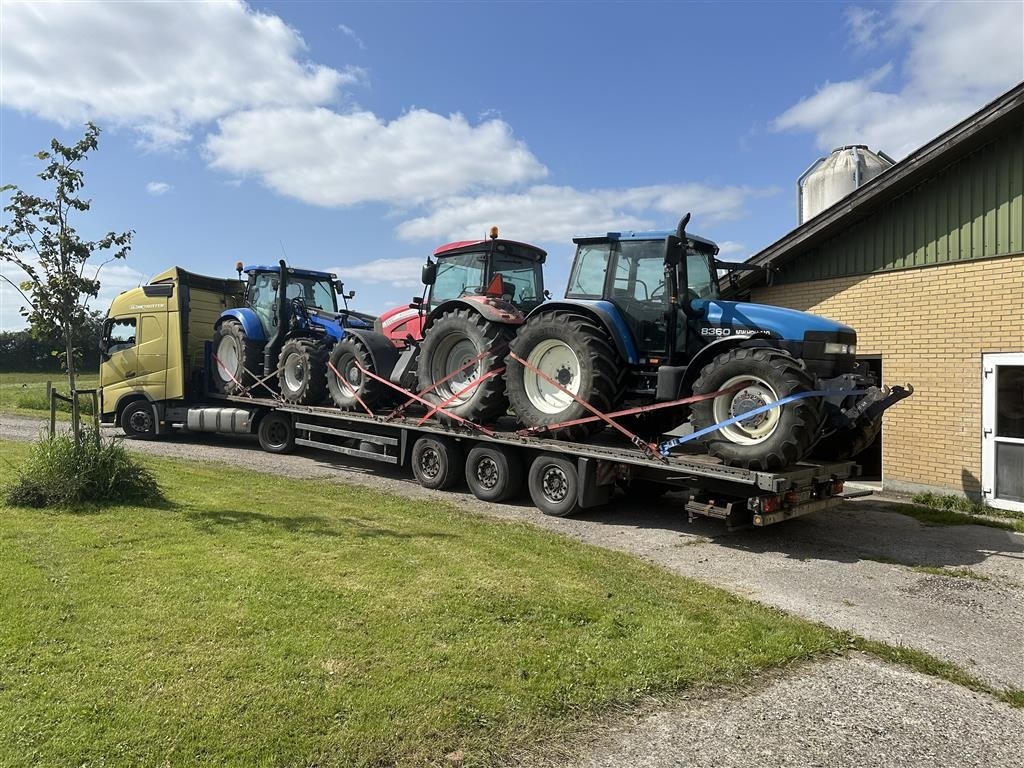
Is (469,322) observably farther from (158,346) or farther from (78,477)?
(158,346)

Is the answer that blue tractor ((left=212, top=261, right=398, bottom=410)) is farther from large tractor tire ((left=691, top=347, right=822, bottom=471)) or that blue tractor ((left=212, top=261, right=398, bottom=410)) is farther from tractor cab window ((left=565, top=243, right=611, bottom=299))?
large tractor tire ((left=691, top=347, right=822, bottom=471))

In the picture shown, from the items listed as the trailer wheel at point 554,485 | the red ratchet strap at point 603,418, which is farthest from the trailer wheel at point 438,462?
the red ratchet strap at point 603,418

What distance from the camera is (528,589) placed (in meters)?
5.29

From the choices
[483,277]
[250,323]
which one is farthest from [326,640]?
[250,323]

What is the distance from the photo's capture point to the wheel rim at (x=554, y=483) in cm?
854

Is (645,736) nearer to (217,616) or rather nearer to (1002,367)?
(217,616)

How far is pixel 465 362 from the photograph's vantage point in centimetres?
991

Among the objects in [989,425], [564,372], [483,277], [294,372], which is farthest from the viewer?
[294,372]

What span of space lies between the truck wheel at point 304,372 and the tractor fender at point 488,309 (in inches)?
119

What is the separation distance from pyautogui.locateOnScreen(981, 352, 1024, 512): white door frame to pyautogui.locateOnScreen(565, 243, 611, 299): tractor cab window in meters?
5.19

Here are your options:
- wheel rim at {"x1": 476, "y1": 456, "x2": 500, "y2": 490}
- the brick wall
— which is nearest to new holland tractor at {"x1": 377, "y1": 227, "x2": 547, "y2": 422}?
wheel rim at {"x1": 476, "y1": 456, "x2": 500, "y2": 490}

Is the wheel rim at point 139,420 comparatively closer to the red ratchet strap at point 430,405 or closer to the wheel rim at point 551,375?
the red ratchet strap at point 430,405

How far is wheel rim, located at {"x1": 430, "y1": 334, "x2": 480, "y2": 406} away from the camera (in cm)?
975

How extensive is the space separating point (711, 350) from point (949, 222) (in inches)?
196
